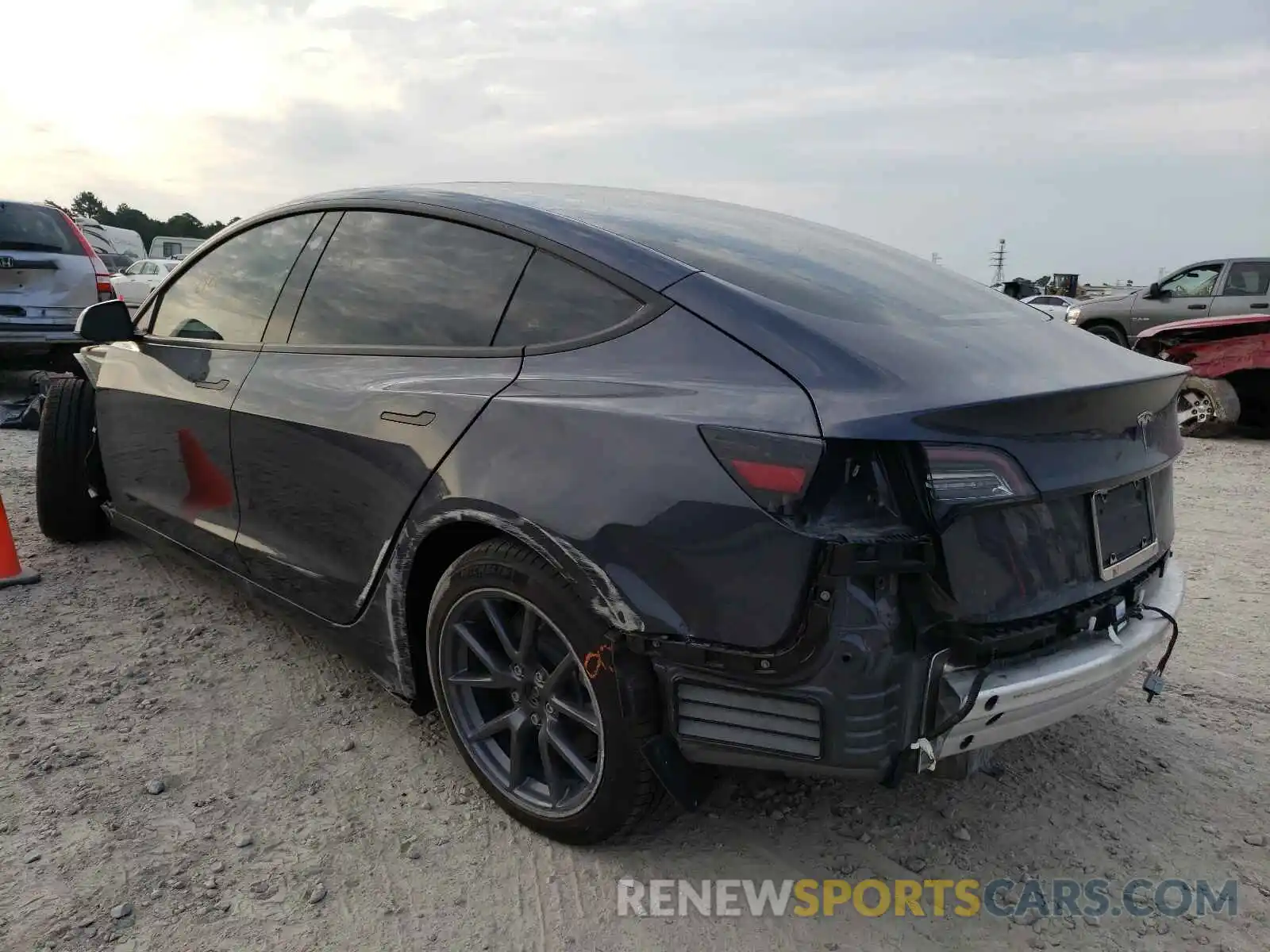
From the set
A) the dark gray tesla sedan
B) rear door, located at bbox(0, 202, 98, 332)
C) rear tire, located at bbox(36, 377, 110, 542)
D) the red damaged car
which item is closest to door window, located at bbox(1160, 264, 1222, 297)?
the red damaged car

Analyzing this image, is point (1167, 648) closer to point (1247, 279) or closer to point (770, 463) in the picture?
point (770, 463)

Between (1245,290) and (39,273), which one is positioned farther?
(1245,290)

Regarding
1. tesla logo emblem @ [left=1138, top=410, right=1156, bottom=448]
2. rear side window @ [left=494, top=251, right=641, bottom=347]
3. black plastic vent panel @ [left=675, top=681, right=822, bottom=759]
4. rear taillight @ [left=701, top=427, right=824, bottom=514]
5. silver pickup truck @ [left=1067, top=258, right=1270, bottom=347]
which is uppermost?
rear side window @ [left=494, top=251, right=641, bottom=347]

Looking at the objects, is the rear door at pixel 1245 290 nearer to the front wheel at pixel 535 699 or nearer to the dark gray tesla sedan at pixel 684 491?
the dark gray tesla sedan at pixel 684 491

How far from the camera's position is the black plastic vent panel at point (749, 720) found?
177 centimetres

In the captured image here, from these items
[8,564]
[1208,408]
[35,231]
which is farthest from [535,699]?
[35,231]

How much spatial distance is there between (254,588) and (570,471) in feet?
5.19

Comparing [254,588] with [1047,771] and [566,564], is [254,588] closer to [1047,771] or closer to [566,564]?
[566,564]

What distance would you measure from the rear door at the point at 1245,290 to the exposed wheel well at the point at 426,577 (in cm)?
1179

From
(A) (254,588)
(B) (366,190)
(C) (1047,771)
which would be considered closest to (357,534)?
(A) (254,588)

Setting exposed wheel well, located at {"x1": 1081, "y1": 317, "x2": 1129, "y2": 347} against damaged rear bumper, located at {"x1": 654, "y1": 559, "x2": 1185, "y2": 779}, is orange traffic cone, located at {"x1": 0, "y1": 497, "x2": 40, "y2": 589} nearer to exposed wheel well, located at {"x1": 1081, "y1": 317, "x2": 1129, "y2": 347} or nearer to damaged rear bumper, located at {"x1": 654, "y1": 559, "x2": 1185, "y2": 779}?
damaged rear bumper, located at {"x1": 654, "y1": 559, "x2": 1185, "y2": 779}

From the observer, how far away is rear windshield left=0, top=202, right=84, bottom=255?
798 cm

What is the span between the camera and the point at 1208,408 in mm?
8000

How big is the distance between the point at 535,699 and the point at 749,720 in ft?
2.03
